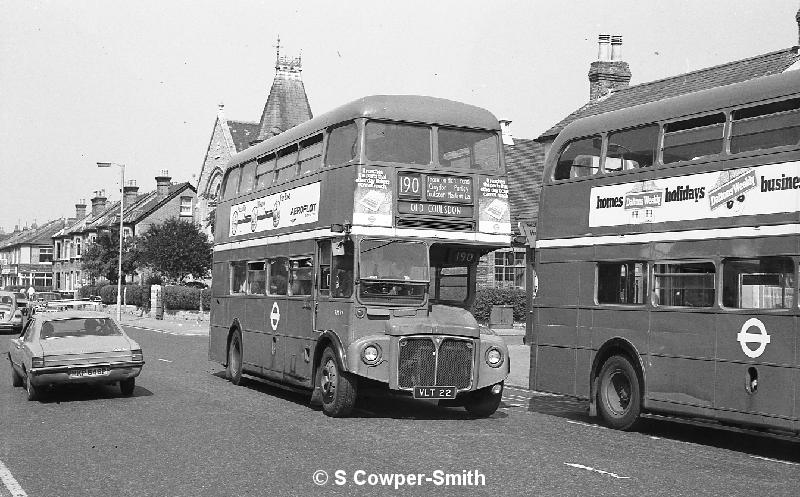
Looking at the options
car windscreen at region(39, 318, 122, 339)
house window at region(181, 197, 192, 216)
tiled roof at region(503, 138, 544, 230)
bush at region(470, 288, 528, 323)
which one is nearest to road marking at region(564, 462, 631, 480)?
car windscreen at region(39, 318, 122, 339)

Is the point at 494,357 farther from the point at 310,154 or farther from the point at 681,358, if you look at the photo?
the point at 310,154

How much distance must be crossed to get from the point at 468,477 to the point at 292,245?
27.4ft

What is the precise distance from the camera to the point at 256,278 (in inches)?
770

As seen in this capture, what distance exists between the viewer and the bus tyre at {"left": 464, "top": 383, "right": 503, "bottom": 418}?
15188mm

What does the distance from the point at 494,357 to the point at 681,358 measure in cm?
293

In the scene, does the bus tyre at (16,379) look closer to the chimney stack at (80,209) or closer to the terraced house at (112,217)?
the terraced house at (112,217)

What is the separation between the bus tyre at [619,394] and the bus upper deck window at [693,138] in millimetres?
2836

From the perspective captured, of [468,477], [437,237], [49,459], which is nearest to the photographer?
[468,477]

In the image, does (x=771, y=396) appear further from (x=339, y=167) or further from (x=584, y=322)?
(x=339, y=167)

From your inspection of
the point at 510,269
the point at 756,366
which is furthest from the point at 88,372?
the point at 510,269

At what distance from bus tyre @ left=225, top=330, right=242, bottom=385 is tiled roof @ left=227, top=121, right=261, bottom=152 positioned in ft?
189

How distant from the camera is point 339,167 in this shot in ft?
50.9

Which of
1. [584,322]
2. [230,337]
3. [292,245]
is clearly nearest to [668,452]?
[584,322]

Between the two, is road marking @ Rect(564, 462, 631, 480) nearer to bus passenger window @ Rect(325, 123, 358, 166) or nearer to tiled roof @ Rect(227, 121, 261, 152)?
bus passenger window @ Rect(325, 123, 358, 166)
